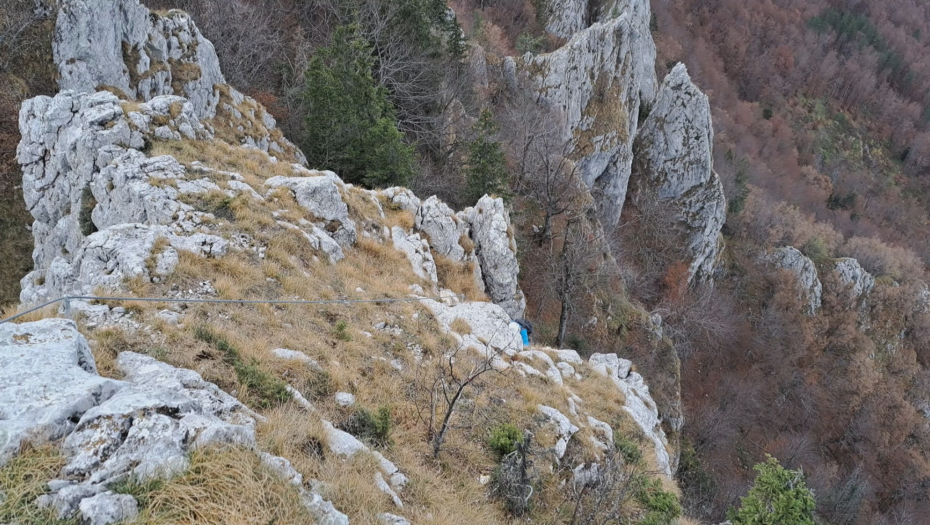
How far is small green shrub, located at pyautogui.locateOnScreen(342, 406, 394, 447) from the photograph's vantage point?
570cm

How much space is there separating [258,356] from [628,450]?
6.83 meters

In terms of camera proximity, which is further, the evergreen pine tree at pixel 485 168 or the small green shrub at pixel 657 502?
the evergreen pine tree at pixel 485 168

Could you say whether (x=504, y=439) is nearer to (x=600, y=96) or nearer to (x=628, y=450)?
(x=628, y=450)

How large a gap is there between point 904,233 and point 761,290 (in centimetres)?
5633

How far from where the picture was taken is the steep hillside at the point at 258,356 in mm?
3318

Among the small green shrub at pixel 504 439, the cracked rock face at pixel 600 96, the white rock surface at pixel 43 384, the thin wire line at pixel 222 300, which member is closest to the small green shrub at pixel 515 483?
the small green shrub at pixel 504 439

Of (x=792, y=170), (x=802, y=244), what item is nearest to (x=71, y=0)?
(x=802, y=244)

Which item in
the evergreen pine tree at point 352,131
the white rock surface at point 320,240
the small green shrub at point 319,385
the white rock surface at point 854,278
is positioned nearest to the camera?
the small green shrub at point 319,385

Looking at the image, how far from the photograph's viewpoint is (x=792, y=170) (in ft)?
237

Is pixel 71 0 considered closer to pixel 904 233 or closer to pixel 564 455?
pixel 564 455

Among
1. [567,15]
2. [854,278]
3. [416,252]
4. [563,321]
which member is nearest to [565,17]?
[567,15]

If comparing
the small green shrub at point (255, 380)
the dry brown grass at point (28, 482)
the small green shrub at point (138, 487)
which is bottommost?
the small green shrub at point (255, 380)

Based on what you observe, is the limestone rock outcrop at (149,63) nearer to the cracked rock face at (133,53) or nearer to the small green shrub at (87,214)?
the cracked rock face at (133,53)

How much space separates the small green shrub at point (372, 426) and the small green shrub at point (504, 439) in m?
1.74
